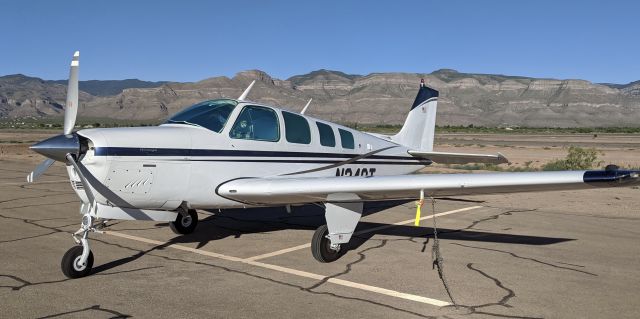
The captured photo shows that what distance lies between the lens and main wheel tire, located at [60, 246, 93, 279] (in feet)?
22.2

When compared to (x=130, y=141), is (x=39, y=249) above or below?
below

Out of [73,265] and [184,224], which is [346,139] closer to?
[184,224]

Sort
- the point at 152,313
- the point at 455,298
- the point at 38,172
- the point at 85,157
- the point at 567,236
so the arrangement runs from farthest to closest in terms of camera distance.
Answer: the point at 567,236
the point at 38,172
the point at 85,157
the point at 455,298
the point at 152,313

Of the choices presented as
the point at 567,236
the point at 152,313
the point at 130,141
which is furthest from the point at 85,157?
the point at 567,236

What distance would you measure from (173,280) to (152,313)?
4.19 ft

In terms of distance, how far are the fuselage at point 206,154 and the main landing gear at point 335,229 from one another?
1.26 meters

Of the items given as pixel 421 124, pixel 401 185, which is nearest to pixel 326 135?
pixel 401 185

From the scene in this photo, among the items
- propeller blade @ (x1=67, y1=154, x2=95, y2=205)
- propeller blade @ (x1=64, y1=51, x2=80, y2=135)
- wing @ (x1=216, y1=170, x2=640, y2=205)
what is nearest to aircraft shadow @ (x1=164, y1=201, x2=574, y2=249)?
wing @ (x1=216, y1=170, x2=640, y2=205)

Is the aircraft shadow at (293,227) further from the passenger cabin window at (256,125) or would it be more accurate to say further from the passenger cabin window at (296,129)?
the passenger cabin window at (256,125)

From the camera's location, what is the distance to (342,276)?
7.21 m

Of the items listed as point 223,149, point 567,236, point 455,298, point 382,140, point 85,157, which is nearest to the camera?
point 455,298

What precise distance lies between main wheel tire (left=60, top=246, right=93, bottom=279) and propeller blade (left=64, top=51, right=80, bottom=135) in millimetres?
1622

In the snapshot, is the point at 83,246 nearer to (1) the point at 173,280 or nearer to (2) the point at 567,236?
(1) the point at 173,280

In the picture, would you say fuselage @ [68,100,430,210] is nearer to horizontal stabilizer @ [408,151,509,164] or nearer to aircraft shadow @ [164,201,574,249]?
aircraft shadow @ [164,201,574,249]
